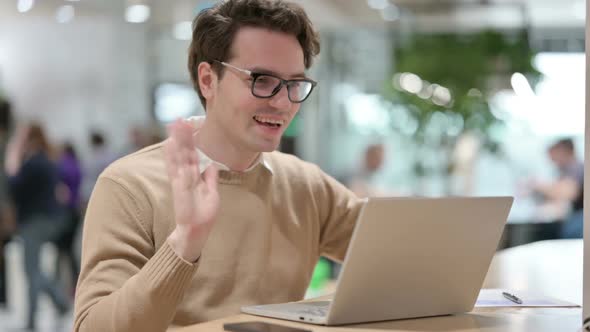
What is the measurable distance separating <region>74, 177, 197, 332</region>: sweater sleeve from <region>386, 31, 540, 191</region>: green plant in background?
24.9 ft

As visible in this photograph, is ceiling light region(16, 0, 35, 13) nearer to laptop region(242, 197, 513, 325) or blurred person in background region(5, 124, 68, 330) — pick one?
blurred person in background region(5, 124, 68, 330)

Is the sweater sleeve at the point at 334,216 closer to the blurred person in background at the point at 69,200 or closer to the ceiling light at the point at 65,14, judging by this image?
the blurred person in background at the point at 69,200

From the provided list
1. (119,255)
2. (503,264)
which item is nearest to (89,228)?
(119,255)

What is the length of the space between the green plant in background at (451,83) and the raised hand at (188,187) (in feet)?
25.8

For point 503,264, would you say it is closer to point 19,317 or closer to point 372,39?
point 19,317

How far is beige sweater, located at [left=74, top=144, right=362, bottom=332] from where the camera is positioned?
6.10 feet

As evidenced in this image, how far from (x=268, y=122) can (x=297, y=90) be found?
0.32 feet

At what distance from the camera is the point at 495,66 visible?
9.70 metres

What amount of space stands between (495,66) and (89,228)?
317 inches

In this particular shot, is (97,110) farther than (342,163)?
No

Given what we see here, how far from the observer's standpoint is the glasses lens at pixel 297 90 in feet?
7.30

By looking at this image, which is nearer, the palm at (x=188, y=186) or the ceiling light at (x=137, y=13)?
the palm at (x=188, y=186)

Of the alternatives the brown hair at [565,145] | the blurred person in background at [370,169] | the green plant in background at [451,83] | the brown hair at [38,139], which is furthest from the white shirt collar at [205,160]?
the blurred person in background at [370,169]

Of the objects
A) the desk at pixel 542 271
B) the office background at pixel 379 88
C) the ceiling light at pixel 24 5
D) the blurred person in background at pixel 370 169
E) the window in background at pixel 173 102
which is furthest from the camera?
the blurred person in background at pixel 370 169
